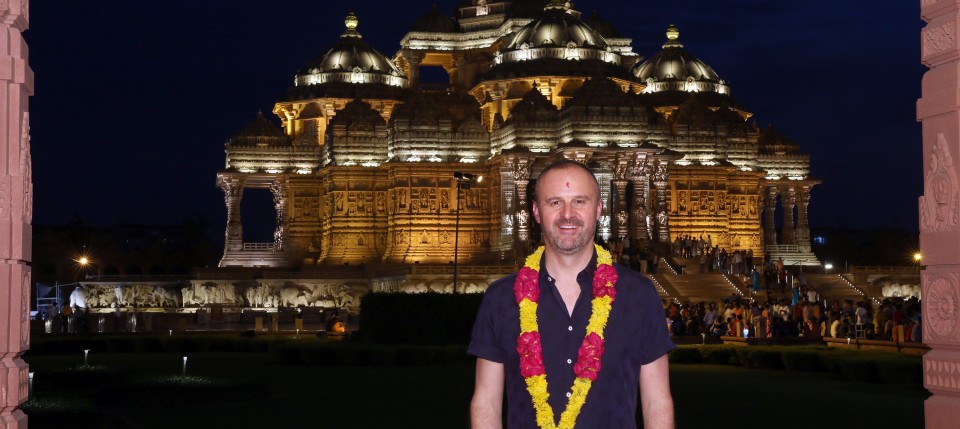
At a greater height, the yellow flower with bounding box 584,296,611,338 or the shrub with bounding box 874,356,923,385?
the yellow flower with bounding box 584,296,611,338

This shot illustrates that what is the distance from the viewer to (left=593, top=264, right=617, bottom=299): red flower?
776 centimetres

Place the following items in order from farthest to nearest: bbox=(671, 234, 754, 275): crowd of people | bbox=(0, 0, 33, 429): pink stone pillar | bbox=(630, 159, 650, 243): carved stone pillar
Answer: bbox=(630, 159, 650, 243): carved stone pillar
bbox=(671, 234, 754, 275): crowd of people
bbox=(0, 0, 33, 429): pink stone pillar

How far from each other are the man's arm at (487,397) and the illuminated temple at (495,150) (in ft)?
149

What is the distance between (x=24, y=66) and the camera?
1023 cm

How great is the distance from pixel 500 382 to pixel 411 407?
1219 centimetres

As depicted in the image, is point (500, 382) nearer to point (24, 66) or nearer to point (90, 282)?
point (24, 66)

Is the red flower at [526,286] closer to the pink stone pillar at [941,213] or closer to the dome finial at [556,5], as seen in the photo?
the pink stone pillar at [941,213]

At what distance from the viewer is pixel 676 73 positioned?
68750 mm

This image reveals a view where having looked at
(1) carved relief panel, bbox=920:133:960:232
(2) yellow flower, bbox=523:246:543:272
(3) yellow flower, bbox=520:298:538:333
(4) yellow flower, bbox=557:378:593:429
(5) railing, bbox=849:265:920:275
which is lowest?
(4) yellow flower, bbox=557:378:593:429

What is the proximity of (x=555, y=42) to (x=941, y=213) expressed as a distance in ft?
165

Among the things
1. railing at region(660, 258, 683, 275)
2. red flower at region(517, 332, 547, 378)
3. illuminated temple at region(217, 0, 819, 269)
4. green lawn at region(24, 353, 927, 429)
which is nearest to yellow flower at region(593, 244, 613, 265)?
red flower at region(517, 332, 547, 378)

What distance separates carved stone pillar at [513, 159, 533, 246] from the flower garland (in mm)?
47320

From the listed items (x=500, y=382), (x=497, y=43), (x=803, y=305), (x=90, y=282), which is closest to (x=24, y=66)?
(x=500, y=382)

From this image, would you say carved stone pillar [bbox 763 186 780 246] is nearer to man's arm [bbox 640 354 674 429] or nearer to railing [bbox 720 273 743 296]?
railing [bbox 720 273 743 296]
